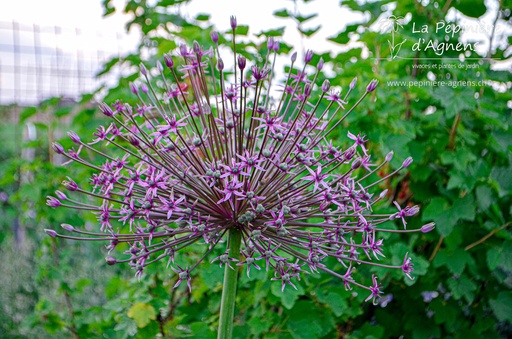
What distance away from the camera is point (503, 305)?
208 cm

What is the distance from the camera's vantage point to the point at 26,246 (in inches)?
136

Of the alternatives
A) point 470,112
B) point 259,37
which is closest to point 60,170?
point 259,37

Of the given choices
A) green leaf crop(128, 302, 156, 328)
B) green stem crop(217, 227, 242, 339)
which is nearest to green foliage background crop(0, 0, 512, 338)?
green leaf crop(128, 302, 156, 328)

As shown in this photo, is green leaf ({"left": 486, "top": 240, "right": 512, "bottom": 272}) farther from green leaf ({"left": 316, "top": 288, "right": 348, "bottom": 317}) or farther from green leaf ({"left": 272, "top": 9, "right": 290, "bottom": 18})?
green leaf ({"left": 272, "top": 9, "right": 290, "bottom": 18})

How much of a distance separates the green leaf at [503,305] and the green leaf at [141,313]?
1.36m

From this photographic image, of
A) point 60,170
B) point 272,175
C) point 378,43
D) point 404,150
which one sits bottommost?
point 60,170

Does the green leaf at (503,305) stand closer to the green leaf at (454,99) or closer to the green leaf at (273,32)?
the green leaf at (454,99)

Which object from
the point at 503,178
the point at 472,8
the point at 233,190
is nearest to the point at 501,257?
the point at 503,178

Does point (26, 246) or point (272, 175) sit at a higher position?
point (272, 175)

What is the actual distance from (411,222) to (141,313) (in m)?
1.12

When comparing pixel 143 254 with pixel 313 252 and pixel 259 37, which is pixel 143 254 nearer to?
pixel 313 252

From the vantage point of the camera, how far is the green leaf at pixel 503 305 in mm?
2045

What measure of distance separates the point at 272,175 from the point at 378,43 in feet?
3.98

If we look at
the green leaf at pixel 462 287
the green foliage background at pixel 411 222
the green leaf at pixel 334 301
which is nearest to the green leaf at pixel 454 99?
the green foliage background at pixel 411 222
